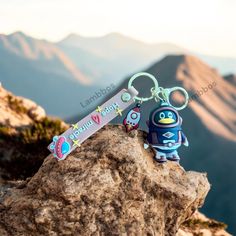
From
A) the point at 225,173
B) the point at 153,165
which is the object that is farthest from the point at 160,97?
the point at 225,173

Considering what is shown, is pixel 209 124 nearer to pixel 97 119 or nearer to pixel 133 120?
pixel 133 120

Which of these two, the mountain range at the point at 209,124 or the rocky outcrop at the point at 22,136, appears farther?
the mountain range at the point at 209,124

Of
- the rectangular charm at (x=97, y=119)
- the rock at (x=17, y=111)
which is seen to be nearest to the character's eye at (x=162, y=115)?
the rectangular charm at (x=97, y=119)

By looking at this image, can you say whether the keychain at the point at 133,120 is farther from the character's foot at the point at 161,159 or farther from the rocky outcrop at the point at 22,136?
the rocky outcrop at the point at 22,136

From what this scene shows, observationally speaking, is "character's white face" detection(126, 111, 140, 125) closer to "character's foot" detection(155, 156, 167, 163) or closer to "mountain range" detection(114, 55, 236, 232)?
"character's foot" detection(155, 156, 167, 163)

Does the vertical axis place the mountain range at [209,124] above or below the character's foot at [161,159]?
below

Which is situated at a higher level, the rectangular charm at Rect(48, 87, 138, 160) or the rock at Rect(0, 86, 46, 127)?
the rectangular charm at Rect(48, 87, 138, 160)

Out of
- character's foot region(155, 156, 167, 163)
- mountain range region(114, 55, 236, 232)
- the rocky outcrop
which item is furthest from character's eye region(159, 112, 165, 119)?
mountain range region(114, 55, 236, 232)

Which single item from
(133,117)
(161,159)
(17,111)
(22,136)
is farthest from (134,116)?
(17,111)
